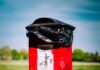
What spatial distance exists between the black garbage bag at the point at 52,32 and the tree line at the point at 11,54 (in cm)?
37

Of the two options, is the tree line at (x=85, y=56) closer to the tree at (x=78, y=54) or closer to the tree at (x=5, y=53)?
the tree at (x=78, y=54)

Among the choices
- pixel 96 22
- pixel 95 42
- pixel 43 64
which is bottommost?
pixel 43 64

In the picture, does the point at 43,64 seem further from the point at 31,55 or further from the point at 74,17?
the point at 74,17

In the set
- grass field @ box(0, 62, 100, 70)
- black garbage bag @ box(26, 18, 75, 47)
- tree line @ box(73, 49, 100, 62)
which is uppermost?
black garbage bag @ box(26, 18, 75, 47)

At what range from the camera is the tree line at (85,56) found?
4.59 meters

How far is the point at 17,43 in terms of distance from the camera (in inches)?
183

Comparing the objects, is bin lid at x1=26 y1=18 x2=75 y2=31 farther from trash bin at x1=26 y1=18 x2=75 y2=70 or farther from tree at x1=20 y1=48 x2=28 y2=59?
tree at x1=20 y1=48 x2=28 y2=59

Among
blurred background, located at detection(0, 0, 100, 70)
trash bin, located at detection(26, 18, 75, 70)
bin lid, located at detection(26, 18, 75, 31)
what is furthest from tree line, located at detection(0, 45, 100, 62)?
bin lid, located at detection(26, 18, 75, 31)

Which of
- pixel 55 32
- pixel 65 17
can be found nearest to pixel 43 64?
pixel 55 32

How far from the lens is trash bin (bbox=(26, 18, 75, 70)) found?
4.32m

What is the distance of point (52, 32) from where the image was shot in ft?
14.1

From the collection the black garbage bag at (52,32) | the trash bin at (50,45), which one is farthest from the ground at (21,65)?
the black garbage bag at (52,32)

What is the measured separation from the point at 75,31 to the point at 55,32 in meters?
0.40

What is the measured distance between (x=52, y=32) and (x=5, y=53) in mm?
824
